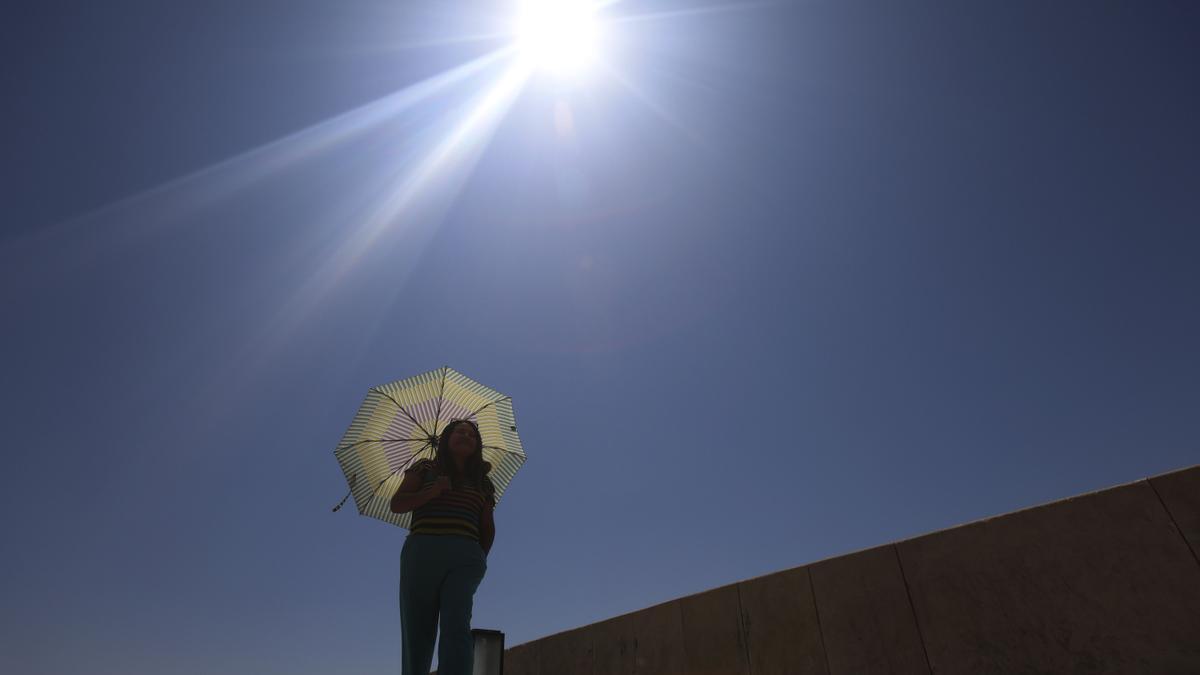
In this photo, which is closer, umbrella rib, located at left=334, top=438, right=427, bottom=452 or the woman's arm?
the woman's arm

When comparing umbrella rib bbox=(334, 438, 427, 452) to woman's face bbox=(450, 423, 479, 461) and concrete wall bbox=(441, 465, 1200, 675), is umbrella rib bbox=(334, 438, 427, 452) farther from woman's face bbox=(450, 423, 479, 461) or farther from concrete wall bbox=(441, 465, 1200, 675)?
concrete wall bbox=(441, 465, 1200, 675)

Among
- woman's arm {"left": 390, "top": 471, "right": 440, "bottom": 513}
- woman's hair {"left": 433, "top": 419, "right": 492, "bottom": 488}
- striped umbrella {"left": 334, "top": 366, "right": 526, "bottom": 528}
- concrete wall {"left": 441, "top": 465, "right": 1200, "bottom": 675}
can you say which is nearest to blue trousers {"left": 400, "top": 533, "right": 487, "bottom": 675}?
woman's arm {"left": 390, "top": 471, "right": 440, "bottom": 513}

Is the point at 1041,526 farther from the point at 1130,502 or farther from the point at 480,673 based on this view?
the point at 480,673

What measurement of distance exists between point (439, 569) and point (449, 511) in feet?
0.97

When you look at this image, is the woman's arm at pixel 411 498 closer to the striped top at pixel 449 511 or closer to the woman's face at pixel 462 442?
the striped top at pixel 449 511

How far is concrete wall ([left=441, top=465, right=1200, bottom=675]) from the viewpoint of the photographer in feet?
8.86

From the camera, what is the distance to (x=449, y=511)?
10.2ft

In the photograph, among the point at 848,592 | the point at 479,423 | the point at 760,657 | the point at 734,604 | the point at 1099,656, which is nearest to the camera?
the point at 1099,656

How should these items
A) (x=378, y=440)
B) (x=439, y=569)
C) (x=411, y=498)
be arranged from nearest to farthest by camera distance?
(x=439, y=569) → (x=411, y=498) → (x=378, y=440)

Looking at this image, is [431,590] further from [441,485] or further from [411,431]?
[411,431]

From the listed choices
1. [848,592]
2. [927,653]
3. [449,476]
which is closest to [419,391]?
[449,476]

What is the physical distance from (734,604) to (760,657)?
1.48 feet

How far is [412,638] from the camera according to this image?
296 centimetres

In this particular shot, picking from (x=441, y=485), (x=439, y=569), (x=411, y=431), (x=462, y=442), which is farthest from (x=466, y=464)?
(x=411, y=431)
